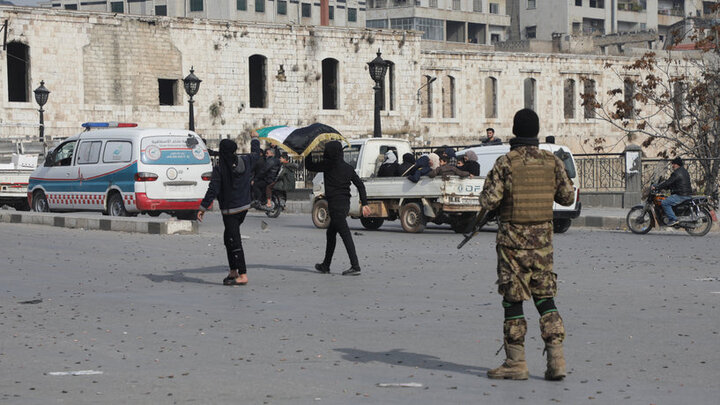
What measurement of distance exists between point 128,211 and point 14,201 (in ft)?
24.8

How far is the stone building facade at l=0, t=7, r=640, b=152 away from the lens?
43.2 metres

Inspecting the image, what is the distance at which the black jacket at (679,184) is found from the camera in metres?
20.7

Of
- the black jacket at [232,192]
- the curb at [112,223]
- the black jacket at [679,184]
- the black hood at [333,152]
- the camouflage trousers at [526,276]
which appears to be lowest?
the curb at [112,223]

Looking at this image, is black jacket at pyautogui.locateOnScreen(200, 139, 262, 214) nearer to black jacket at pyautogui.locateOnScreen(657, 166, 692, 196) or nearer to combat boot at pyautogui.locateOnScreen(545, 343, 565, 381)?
combat boot at pyautogui.locateOnScreen(545, 343, 565, 381)

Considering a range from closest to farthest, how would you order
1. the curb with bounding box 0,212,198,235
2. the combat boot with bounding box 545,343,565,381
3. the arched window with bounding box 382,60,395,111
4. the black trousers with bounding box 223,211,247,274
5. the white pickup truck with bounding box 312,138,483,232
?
the combat boot with bounding box 545,343,565,381, the black trousers with bounding box 223,211,247,274, the curb with bounding box 0,212,198,235, the white pickup truck with bounding box 312,138,483,232, the arched window with bounding box 382,60,395,111

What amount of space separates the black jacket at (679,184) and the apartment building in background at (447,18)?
7053cm

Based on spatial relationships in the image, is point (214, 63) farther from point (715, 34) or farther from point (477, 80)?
point (715, 34)

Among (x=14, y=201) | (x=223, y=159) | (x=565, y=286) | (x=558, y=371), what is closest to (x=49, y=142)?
(x=14, y=201)

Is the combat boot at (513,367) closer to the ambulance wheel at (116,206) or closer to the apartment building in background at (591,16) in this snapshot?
the ambulance wheel at (116,206)

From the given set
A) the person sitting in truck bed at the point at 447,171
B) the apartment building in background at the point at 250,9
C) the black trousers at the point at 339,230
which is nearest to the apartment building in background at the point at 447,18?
the apartment building in background at the point at 250,9

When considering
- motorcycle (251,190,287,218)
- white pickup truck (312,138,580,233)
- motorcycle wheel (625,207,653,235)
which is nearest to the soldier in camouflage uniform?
white pickup truck (312,138,580,233)

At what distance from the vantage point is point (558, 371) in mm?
6926

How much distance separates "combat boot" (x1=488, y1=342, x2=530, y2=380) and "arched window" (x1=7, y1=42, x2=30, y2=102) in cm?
3852

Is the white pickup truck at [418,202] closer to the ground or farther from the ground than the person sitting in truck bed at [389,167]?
closer to the ground
